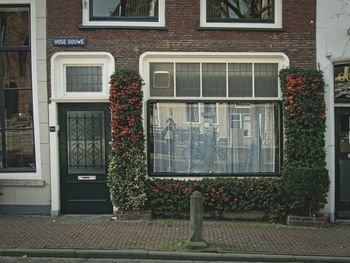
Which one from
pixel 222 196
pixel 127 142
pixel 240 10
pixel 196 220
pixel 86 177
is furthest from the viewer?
pixel 240 10

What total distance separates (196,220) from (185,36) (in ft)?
14.8

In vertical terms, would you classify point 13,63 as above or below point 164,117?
above

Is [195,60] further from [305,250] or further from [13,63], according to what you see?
[305,250]

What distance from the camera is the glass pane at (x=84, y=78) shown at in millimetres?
10898

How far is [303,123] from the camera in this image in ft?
34.6

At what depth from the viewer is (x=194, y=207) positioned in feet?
27.0

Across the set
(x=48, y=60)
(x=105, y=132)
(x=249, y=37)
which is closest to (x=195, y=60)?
(x=249, y=37)

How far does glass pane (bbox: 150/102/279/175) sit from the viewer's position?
36.2ft

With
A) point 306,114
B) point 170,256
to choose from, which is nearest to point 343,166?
point 306,114

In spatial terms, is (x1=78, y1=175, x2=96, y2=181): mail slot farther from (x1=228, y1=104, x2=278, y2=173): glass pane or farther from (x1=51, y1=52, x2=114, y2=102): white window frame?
(x1=228, y1=104, x2=278, y2=173): glass pane

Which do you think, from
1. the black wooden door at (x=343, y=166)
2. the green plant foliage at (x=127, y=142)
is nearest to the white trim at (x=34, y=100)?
the green plant foliage at (x=127, y=142)

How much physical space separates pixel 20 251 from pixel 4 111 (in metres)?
4.04

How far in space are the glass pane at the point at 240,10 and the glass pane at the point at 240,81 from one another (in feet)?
3.79

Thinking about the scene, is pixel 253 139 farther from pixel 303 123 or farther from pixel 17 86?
pixel 17 86
